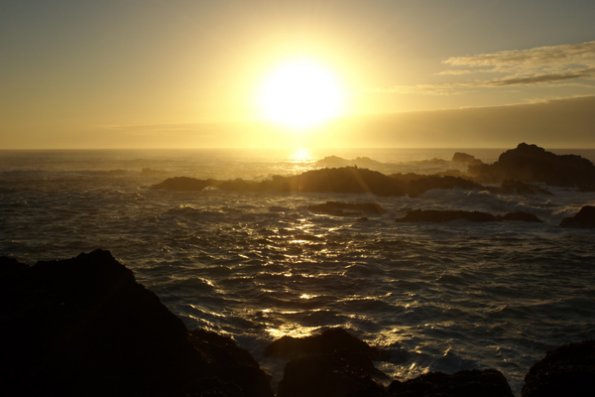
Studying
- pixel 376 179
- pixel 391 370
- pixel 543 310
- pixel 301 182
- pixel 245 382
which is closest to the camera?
pixel 245 382

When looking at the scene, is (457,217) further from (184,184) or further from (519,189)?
(184,184)

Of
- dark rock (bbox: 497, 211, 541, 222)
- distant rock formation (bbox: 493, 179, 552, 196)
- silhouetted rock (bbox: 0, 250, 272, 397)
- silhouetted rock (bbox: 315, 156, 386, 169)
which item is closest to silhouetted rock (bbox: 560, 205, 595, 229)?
dark rock (bbox: 497, 211, 541, 222)

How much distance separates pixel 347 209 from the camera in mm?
39750

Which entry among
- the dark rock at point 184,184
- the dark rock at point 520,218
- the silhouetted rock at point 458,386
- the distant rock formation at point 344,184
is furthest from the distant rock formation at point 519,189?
the silhouetted rock at point 458,386

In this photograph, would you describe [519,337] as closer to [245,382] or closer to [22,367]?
[245,382]

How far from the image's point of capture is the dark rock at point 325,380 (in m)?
7.87

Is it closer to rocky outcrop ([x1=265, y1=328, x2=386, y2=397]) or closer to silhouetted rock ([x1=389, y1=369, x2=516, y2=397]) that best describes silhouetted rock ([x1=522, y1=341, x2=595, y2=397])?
silhouetted rock ([x1=389, y1=369, x2=516, y2=397])

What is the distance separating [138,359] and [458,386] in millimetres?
5581

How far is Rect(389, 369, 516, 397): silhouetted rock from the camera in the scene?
287 inches

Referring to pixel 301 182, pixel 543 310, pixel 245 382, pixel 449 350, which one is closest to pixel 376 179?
pixel 301 182

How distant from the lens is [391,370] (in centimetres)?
1033

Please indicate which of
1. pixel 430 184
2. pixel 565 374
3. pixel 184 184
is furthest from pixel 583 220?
pixel 184 184

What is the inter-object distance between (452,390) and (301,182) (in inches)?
2040

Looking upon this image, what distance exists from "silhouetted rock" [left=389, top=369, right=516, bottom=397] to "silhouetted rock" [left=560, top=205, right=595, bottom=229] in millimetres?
27066
